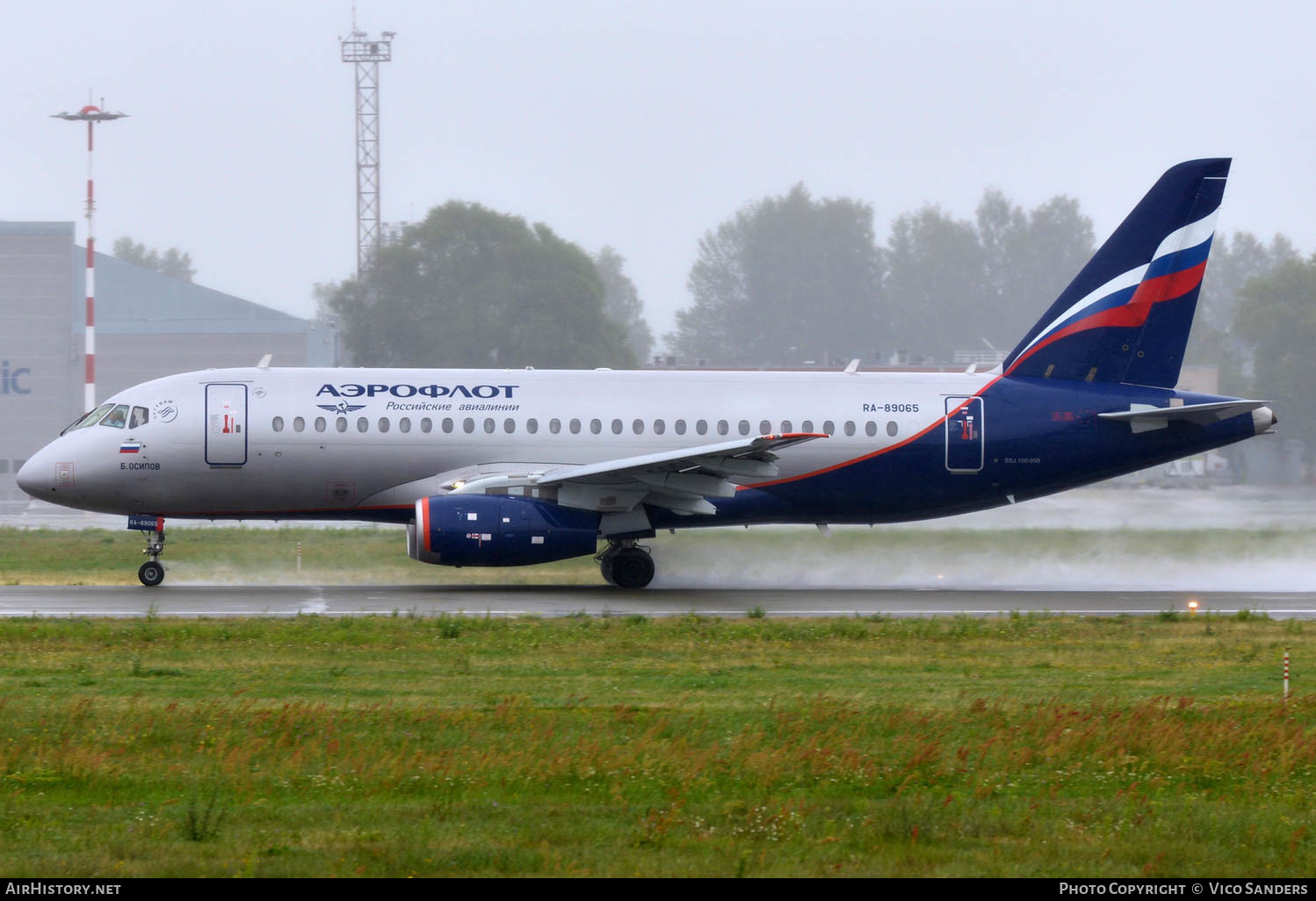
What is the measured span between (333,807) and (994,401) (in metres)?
19.0

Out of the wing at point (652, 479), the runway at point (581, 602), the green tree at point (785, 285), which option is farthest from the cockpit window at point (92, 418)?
the green tree at point (785, 285)

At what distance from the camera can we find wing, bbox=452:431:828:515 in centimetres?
2273

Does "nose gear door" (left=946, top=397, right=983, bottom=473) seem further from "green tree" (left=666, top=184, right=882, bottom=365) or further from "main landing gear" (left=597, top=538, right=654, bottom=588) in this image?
"green tree" (left=666, top=184, right=882, bottom=365)

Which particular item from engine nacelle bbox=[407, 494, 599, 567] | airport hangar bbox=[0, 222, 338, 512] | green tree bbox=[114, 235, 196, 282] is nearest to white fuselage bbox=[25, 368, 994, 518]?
engine nacelle bbox=[407, 494, 599, 567]

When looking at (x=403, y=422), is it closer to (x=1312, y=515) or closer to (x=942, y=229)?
(x=1312, y=515)

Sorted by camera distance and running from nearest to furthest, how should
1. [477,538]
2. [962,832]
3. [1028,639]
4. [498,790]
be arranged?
[962,832] → [498,790] → [1028,639] → [477,538]

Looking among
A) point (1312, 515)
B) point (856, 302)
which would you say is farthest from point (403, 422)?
point (856, 302)

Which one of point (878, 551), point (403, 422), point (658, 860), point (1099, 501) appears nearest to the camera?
point (658, 860)

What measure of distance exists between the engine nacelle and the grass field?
540 centimetres

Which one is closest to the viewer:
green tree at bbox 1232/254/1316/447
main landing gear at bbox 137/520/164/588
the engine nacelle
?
the engine nacelle

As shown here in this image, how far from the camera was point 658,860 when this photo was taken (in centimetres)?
801

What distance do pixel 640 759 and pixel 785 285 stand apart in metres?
107

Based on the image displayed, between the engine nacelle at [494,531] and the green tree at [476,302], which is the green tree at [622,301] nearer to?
the green tree at [476,302]

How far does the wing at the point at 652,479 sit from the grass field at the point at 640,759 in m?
6.00
